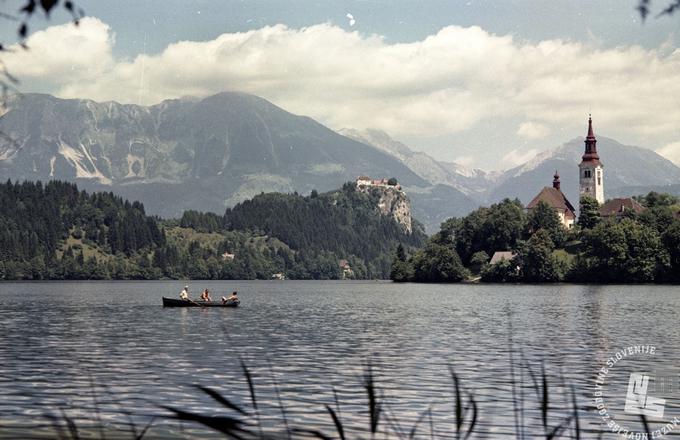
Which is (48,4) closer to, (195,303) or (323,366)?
(323,366)

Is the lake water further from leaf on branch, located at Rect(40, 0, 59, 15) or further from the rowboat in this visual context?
the rowboat

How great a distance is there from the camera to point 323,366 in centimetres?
5044

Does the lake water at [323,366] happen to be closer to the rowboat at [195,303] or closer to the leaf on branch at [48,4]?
the leaf on branch at [48,4]

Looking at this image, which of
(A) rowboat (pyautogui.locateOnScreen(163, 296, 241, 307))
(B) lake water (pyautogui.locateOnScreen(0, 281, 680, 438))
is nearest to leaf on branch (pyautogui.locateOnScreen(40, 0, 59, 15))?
(B) lake water (pyautogui.locateOnScreen(0, 281, 680, 438))

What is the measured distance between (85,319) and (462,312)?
4126cm

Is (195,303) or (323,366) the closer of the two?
(323,366)

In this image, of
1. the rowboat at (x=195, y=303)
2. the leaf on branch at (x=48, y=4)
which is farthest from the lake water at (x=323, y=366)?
the rowboat at (x=195, y=303)

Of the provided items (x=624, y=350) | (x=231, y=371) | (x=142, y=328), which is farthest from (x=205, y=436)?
(x=142, y=328)

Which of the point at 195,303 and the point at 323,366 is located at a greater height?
the point at 195,303

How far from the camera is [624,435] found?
29.6m

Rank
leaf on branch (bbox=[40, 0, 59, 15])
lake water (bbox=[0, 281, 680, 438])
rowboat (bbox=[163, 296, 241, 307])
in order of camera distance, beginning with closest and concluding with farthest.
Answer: leaf on branch (bbox=[40, 0, 59, 15]) → lake water (bbox=[0, 281, 680, 438]) → rowboat (bbox=[163, 296, 241, 307])

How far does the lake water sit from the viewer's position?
31.8m

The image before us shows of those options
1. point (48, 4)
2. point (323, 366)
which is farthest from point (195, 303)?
point (48, 4)

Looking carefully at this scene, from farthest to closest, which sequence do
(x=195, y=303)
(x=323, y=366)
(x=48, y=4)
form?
(x=195, y=303)
(x=323, y=366)
(x=48, y=4)
